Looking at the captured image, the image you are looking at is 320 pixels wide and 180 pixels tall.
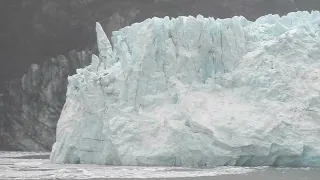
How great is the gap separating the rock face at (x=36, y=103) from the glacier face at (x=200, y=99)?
9.53 metres

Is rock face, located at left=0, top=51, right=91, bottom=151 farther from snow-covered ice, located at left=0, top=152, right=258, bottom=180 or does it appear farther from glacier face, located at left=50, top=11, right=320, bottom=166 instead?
snow-covered ice, located at left=0, top=152, right=258, bottom=180

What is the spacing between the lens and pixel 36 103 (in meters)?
26.9

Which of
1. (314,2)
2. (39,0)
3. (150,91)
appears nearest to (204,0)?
(314,2)

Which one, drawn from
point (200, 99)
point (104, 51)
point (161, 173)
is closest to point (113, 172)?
point (161, 173)

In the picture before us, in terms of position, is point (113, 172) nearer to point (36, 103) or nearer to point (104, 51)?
point (104, 51)

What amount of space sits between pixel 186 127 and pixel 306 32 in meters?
5.01

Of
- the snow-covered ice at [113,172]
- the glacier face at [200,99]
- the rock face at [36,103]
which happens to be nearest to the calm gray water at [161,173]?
the snow-covered ice at [113,172]

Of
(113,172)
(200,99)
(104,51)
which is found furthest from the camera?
(104,51)

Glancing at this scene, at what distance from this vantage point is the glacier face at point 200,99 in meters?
13.9

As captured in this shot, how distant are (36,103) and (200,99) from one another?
14.2 metres

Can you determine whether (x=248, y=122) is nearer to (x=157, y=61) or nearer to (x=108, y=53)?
(x=157, y=61)

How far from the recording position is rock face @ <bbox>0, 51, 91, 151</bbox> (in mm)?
25938

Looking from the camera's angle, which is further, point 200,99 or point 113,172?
point 200,99

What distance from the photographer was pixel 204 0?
105 feet
